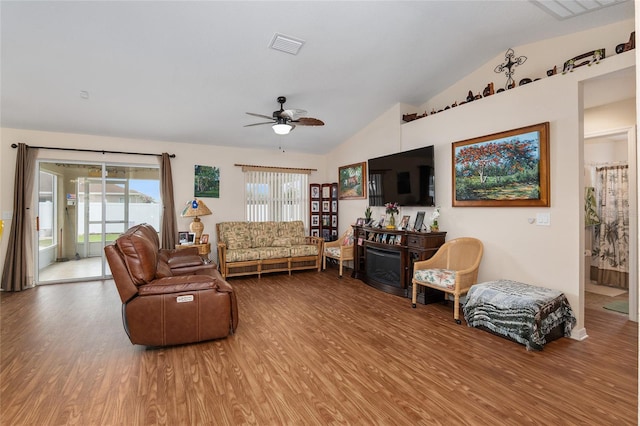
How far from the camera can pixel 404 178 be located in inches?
186

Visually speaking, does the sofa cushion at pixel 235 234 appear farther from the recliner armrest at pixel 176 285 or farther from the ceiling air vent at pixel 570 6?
the ceiling air vent at pixel 570 6

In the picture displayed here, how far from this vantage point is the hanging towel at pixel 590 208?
15.1ft

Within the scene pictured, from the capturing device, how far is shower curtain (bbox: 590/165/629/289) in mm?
4469

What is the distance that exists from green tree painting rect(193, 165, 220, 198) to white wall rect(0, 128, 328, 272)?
0.08 m

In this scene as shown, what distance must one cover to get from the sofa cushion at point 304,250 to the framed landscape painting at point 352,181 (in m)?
1.32

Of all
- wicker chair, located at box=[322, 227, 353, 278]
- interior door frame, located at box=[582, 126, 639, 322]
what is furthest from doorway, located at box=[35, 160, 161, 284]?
interior door frame, located at box=[582, 126, 639, 322]

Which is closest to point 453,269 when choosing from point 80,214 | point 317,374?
point 317,374

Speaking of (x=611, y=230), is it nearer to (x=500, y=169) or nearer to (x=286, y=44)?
(x=500, y=169)

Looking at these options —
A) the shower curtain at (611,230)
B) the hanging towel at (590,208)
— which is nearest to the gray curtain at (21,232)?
the hanging towel at (590,208)

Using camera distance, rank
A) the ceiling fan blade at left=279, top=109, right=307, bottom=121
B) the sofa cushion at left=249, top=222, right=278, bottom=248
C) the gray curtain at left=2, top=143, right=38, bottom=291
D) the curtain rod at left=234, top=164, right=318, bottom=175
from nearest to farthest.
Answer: the ceiling fan blade at left=279, top=109, right=307, bottom=121 → the gray curtain at left=2, top=143, right=38, bottom=291 → the sofa cushion at left=249, top=222, right=278, bottom=248 → the curtain rod at left=234, top=164, right=318, bottom=175

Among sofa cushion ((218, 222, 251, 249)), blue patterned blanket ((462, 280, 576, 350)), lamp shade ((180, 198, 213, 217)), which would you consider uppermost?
lamp shade ((180, 198, 213, 217))

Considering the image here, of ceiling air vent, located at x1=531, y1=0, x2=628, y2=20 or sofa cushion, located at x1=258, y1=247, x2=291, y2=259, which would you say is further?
sofa cushion, located at x1=258, y1=247, x2=291, y2=259

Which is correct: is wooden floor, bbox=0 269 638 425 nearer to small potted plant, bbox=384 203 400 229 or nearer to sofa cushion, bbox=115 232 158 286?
sofa cushion, bbox=115 232 158 286

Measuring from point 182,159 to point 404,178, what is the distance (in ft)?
13.8
